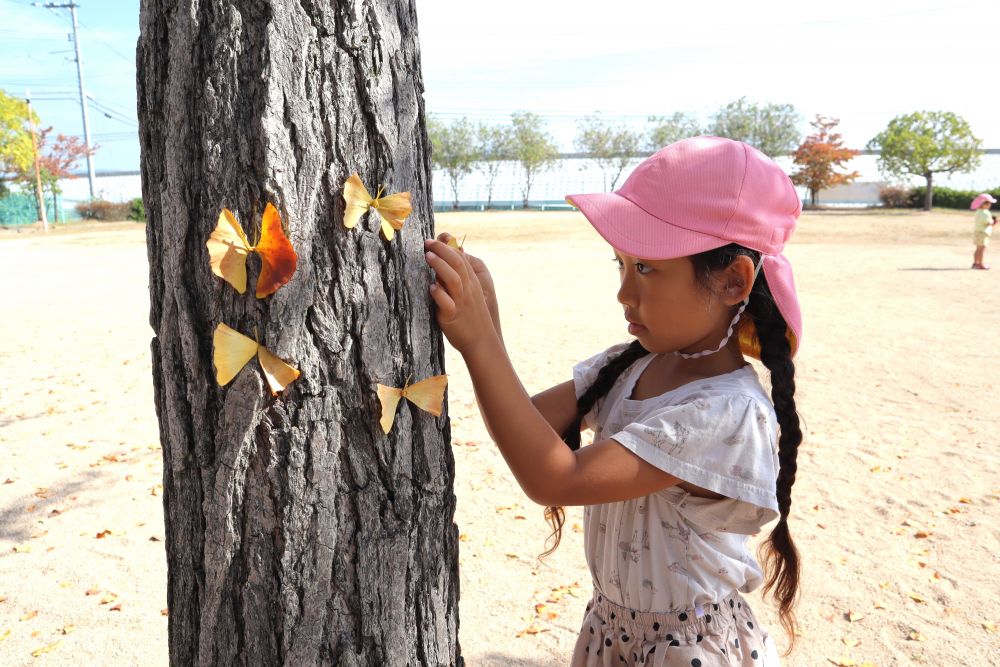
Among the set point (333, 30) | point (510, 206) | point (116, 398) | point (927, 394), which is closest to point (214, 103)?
point (333, 30)

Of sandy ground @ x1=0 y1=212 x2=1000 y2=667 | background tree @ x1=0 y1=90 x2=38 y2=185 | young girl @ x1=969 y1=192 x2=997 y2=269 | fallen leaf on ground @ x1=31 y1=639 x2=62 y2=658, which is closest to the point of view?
fallen leaf on ground @ x1=31 y1=639 x2=62 y2=658

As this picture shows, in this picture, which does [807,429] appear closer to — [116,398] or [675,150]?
[675,150]

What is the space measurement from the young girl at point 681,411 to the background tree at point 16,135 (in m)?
43.4

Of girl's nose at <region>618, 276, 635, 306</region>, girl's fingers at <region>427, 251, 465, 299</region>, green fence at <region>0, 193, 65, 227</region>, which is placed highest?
green fence at <region>0, 193, 65, 227</region>

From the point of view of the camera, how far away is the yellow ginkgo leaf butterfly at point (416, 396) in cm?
137

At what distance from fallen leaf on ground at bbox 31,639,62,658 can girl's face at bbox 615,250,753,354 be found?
308 centimetres

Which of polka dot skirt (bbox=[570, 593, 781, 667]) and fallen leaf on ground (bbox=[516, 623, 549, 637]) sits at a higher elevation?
polka dot skirt (bbox=[570, 593, 781, 667])

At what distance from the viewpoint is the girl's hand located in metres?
1.45

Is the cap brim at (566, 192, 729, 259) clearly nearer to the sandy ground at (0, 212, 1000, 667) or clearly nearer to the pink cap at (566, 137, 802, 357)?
the pink cap at (566, 137, 802, 357)

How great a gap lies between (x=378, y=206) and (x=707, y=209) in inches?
26.6

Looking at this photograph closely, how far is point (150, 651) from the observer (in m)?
3.26

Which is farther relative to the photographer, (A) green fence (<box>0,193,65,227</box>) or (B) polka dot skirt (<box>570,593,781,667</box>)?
(A) green fence (<box>0,193,65,227</box>)

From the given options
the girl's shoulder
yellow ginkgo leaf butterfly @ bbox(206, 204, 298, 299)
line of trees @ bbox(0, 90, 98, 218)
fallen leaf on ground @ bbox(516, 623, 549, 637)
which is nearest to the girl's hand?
yellow ginkgo leaf butterfly @ bbox(206, 204, 298, 299)

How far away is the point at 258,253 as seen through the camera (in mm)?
1257
